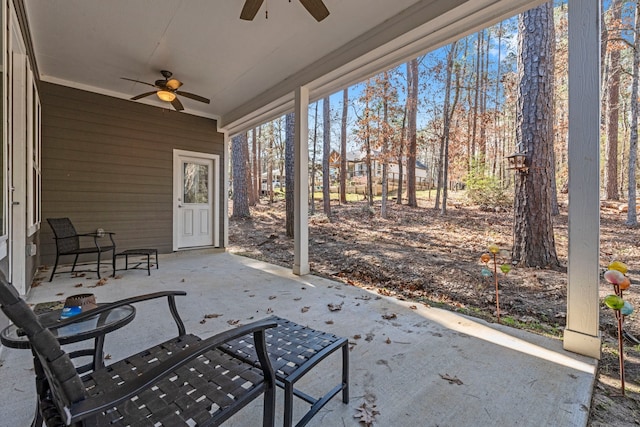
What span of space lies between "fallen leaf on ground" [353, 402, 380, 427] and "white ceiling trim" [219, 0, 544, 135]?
10.1 ft

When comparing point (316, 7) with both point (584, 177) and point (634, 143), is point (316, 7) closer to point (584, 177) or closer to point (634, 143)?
point (584, 177)

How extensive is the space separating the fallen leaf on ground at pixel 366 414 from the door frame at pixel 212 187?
5.26 meters

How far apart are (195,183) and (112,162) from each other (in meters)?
1.48

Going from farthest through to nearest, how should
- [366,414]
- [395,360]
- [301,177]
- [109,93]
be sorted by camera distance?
1. [109,93]
2. [301,177]
3. [395,360]
4. [366,414]

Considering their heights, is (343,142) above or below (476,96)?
below

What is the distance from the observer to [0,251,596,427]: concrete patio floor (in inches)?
59.9

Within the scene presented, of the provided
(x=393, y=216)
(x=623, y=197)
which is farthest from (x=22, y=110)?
(x=623, y=197)

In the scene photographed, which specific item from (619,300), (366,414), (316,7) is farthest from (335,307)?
(316,7)

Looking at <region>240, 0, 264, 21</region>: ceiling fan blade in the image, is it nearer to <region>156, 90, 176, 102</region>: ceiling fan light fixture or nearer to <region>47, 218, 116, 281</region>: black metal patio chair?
<region>156, 90, 176, 102</region>: ceiling fan light fixture

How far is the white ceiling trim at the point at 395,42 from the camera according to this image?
261cm

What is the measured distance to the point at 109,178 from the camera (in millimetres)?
5086

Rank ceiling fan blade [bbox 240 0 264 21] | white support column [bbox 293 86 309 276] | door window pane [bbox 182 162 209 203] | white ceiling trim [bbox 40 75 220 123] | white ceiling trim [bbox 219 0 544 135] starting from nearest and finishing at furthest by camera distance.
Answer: ceiling fan blade [bbox 240 0 264 21], white ceiling trim [bbox 219 0 544 135], white support column [bbox 293 86 309 276], white ceiling trim [bbox 40 75 220 123], door window pane [bbox 182 162 209 203]

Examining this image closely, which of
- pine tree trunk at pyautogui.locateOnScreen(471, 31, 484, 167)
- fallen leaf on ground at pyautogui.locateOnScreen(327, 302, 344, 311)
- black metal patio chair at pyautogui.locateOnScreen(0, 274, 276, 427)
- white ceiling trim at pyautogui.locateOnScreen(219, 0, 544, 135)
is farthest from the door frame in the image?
pine tree trunk at pyautogui.locateOnScreen(471, 31, 484, 167)

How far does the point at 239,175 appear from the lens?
33.7 ft
